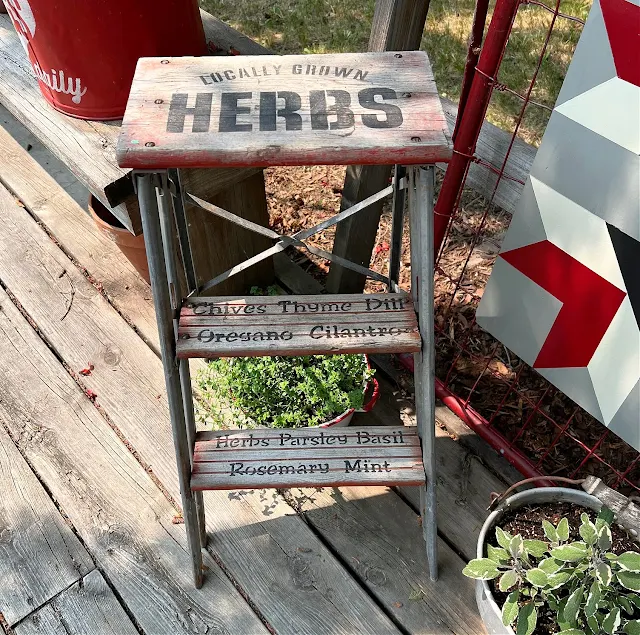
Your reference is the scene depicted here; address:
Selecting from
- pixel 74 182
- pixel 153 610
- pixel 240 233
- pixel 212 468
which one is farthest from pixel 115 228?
pixel 153 610

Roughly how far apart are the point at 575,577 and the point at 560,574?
0.08 meters

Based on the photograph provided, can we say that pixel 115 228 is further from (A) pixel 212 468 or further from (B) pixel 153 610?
(B) pixel 153 610

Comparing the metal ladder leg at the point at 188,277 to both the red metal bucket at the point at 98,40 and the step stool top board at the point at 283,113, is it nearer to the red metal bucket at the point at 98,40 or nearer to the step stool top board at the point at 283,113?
the step stool top board at the point at 283,113

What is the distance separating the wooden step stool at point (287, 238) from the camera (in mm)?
1257

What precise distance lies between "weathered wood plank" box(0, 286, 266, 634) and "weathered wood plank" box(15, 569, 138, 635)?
38 mm

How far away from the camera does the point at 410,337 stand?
1488 millimetres

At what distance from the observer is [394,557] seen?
1.92 m

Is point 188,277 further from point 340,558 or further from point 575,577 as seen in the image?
point 575,577

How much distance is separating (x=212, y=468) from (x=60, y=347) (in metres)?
1.11

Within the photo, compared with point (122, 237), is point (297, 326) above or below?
above

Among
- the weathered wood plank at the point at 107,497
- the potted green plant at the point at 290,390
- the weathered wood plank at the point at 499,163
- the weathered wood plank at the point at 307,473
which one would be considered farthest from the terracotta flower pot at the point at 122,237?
the weathered wood plank at the point at 499,163

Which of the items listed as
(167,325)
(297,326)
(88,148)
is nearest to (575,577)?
(297,326)

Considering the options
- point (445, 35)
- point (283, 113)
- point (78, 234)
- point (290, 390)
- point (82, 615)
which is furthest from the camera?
point (445, 35)

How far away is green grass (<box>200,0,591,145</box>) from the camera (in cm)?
317
